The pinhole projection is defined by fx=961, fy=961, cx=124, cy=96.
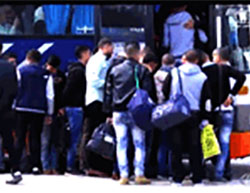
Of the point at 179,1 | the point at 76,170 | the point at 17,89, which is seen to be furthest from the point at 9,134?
the point at 179,1

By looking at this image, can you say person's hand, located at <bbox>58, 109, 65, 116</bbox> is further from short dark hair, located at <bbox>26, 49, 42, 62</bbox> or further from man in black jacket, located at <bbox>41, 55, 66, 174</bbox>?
short dark hair, located at <bbox>26, 49, 42, 62</bbox>

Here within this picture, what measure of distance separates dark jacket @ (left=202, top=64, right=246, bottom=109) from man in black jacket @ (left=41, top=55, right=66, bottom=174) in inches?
79.6

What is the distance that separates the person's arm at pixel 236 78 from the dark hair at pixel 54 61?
2.30 meters

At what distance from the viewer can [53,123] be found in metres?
13.1

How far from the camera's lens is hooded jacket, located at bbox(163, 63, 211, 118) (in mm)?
12234

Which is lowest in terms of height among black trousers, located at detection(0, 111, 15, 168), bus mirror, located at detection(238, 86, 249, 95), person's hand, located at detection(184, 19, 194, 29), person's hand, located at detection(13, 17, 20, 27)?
black trousers, located at detection(0, 111, 15, 168)

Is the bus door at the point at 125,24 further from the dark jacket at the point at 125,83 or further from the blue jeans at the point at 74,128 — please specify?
the dark jacket at the point at 125,83

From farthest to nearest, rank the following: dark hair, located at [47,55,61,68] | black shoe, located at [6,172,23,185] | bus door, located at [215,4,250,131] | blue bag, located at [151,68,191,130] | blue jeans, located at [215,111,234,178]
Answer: bus door, located at [215,4,250,131]
dark hair, located at [47,55,61,68]
blue jeans, located at [215,111,234,178]
black shoe, located at [6,172,23,185]
blue bag, located at [151,68,191,130]

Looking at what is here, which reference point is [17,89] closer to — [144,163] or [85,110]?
[85,110]

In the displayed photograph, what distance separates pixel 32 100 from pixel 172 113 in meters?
2.03

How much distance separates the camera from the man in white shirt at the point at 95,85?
12.8m

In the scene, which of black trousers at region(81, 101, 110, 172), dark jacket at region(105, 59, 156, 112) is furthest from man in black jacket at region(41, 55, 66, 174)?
dark jacket at region(105, 59, 156, 112)

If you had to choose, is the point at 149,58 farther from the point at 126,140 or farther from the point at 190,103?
the point at 126,140

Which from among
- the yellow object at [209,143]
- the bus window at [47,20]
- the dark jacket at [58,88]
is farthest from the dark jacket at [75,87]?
the yellow object at [209,143]
